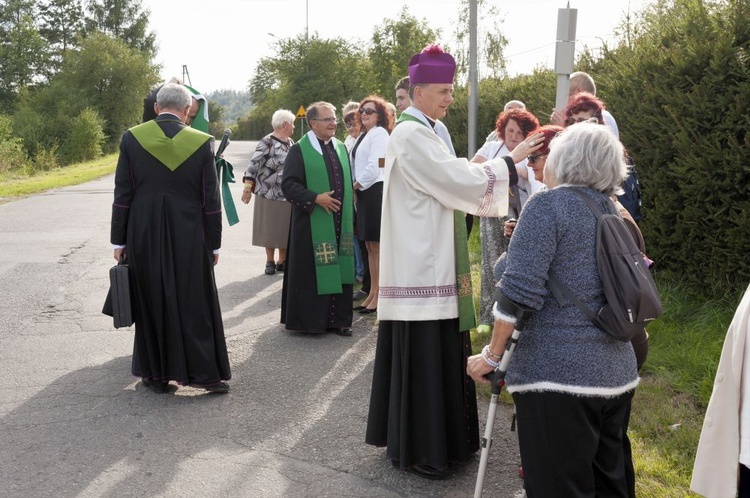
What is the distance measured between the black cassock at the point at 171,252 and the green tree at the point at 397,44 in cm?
3293

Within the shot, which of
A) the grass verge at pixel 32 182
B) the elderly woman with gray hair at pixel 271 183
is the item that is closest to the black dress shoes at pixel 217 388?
the elderly woman with gray hair at pixel 271 183

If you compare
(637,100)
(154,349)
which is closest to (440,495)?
(154,349)

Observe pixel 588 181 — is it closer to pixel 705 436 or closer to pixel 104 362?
→ pixel 705 436

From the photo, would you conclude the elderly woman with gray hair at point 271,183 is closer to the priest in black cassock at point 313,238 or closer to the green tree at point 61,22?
the priest in black cassock at point 313,238

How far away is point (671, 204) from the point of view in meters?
7.30

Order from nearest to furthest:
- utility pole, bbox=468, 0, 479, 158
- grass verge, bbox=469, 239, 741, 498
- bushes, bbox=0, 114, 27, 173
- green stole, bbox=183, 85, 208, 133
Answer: grass verge, bbox=469, 239, 741, 498 < green stole, bbox=183, 85, 208, 133 < utility pole, bbox=468, 0, 479, 158 < bushes, bbox=0, 114, 27, 173

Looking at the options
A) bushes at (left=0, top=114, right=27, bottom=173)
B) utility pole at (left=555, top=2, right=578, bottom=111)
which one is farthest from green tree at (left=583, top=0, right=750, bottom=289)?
bushes at (left=0, top=114, right=27, bottom=173)

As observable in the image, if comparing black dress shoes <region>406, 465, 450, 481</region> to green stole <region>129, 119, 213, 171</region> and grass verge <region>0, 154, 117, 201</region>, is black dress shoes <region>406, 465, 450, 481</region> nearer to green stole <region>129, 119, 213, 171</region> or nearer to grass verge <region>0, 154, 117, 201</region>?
green stole <region>129, 119, 213, 171</region>

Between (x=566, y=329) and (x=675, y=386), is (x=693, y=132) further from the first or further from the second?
(x=566, y=329)

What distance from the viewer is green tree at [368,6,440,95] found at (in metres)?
38.8

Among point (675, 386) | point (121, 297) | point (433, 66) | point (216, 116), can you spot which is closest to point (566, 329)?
point (433, 66)

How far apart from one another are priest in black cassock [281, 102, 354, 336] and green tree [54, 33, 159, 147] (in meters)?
52.0

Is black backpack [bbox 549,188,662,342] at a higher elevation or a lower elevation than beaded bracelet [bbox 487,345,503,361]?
higher

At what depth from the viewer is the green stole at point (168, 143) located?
5781mm
